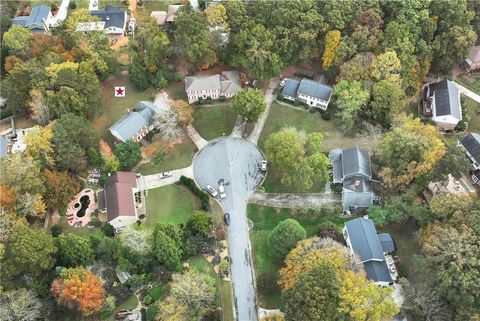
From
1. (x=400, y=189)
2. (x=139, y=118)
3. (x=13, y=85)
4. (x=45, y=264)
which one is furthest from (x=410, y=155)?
(x=13, y=85)

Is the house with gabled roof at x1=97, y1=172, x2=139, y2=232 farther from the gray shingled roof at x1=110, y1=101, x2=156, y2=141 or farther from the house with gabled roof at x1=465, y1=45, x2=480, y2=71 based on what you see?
the house with gabled roof at x1=465, y1=45, x2=480, y2=71

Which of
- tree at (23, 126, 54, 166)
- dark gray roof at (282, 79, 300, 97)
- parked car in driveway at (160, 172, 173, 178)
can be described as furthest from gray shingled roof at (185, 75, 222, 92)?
tree at (23, 126, 54, 166)

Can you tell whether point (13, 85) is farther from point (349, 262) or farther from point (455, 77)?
point (455, 77)

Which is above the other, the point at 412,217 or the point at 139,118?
the point at 139,118

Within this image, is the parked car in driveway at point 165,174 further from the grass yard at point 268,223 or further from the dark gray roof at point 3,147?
the dark gray roof at point 3,147

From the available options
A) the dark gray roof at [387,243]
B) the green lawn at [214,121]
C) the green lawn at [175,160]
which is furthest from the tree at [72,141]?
the dark gray roof at [387,243]

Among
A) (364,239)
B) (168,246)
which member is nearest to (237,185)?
(168,246)
